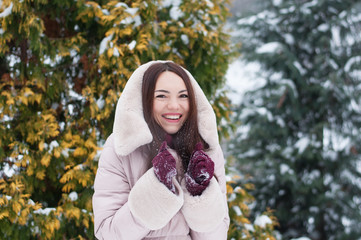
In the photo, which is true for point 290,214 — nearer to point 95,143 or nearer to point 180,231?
point 95,143

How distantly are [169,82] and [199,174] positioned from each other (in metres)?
0.46

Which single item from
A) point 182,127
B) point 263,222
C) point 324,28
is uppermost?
point 324,28

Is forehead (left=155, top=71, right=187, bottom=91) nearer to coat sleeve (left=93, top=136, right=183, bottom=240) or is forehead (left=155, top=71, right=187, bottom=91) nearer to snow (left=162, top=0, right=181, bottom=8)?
coat sleeve (left=93, top=136, right=183, bottom=240)

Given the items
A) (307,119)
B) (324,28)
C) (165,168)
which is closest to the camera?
(165,168)

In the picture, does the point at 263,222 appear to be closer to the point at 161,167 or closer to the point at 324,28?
the point at 161,167

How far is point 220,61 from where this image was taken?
10.3ft

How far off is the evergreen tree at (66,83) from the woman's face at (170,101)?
1121 millimetres

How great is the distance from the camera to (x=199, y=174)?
1349 millimetres

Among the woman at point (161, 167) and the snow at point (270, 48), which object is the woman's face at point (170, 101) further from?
the snow at point (270, 48)

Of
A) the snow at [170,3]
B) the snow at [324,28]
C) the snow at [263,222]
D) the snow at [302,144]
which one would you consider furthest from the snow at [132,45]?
the snow at [324,28]

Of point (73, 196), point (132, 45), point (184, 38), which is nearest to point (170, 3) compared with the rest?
point (184, 38)

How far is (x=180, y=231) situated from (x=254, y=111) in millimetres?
5461

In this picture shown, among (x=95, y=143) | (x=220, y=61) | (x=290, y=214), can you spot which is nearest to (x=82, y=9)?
(x=95, y=143)

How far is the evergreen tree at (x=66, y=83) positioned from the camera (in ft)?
8.25
